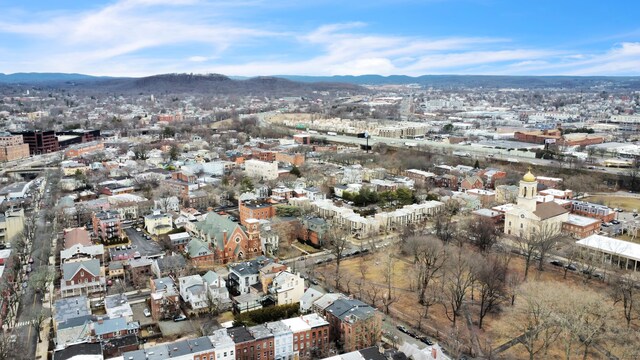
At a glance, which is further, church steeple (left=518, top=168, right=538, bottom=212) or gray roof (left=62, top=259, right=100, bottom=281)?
church steeple (left=518, top=168, right=538, bottom=212)

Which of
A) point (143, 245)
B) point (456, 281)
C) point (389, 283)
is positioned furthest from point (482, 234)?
point (143, 245)

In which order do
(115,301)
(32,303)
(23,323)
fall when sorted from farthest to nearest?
→ (32,303) < (115,301) < (23,323)

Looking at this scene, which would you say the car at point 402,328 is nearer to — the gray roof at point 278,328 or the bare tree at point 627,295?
the gray roof at point 278,328

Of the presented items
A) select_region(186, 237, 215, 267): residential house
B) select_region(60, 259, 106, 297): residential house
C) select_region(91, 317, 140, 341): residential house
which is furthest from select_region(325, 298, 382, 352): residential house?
select_region(60, 259, 106, 297): residential house

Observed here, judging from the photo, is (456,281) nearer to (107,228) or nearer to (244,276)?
(244,276)

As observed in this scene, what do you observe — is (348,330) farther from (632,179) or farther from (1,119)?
(1,119)

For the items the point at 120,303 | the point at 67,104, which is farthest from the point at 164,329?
the point at 67,104

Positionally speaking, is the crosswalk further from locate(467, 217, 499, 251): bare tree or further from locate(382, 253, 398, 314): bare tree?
locate(467, 217, 499, 251): bare tree
